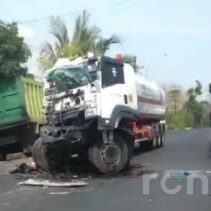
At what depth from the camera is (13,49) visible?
2353 centimetres

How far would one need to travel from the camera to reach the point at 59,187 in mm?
14242

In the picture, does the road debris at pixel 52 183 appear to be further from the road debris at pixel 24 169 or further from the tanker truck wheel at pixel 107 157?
the road debris at pixel 24 169

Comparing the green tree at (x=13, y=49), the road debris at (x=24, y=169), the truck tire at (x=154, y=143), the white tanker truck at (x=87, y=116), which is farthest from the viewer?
the truck tire at (x=154, y=143)

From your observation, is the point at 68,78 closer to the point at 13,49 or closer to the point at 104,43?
the point at 13,49

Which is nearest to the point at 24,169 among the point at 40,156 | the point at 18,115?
the point at 40,156

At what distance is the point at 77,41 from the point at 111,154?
15.1 meters

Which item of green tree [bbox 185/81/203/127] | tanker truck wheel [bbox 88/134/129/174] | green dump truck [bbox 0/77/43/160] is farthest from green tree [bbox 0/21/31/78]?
green tree [bbox 185/81/203/127]

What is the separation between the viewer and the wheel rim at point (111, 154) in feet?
54.0

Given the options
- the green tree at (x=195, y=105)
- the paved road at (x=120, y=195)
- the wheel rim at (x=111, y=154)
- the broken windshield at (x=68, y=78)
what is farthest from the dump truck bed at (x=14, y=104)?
the green tree at (x=195, y=105)

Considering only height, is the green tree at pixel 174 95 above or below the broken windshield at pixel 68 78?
above

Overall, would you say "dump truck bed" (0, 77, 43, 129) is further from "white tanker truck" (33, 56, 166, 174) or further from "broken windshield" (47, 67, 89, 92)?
"broken windshield" (47, 67, 89, 92)

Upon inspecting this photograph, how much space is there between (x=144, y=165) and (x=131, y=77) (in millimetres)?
2547

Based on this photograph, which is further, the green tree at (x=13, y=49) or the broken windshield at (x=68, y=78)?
the green tree at (x=13, y=49)

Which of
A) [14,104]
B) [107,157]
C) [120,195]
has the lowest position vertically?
[120,195]
